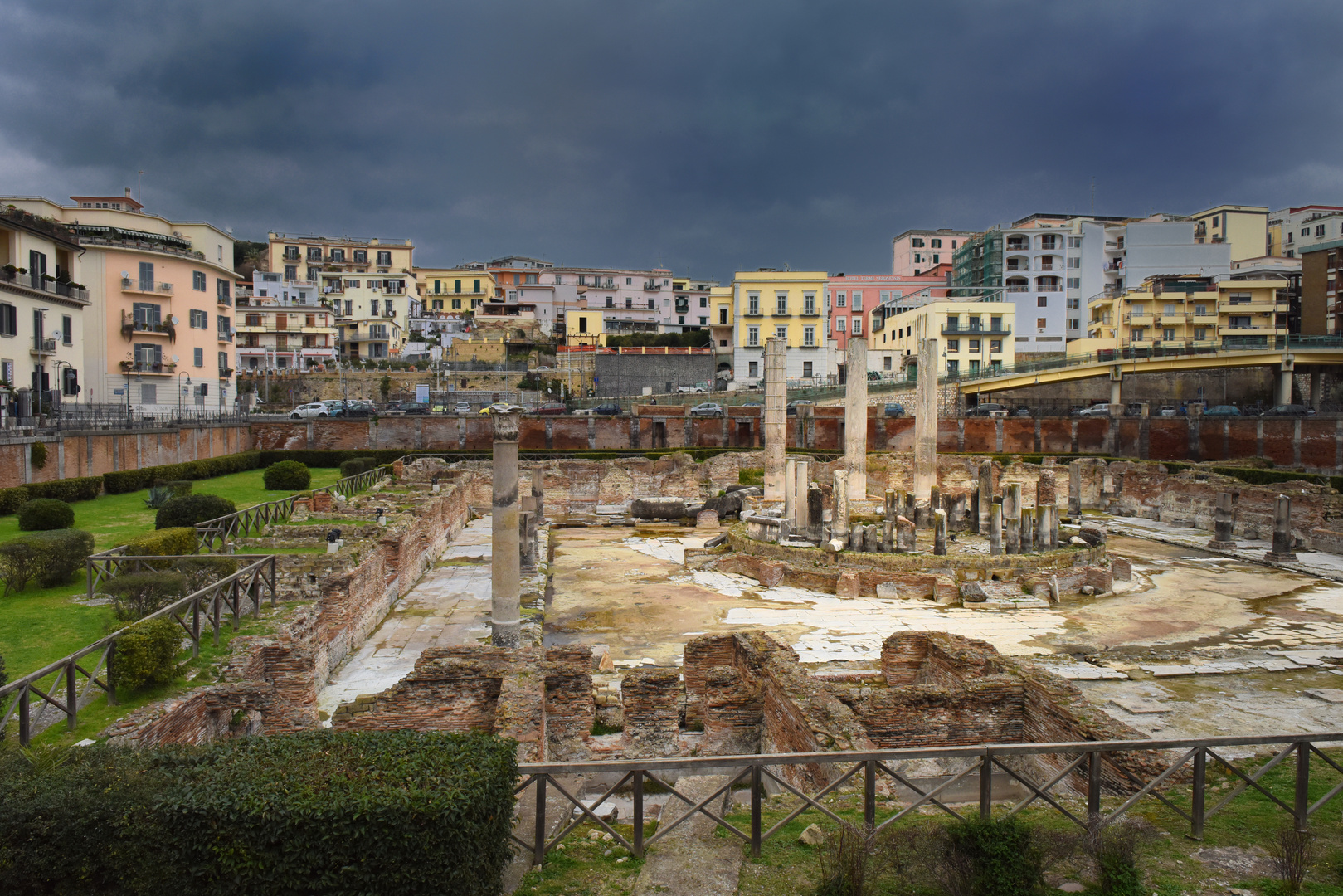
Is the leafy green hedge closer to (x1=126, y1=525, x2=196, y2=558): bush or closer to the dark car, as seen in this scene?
(x1=126, y1=525, x2=196, y2=558): bush

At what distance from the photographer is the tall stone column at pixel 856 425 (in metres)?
28.2

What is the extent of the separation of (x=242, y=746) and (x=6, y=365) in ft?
103

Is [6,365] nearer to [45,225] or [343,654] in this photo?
[45,225]

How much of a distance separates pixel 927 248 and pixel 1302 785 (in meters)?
97.1

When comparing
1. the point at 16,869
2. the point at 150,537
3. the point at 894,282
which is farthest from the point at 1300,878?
the point at 894,282

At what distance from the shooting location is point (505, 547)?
14422 millimetres

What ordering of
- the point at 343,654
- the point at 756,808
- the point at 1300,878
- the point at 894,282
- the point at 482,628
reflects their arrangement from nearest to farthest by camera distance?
the point at 1300,878
the point at 756,808
the point at 343,654
the point at 482,628
the point at 894,282

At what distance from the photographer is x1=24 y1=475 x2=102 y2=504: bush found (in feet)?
73.9

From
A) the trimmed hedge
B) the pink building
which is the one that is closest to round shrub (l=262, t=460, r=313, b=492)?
the trimmed hedge

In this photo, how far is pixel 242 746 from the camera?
235 inches

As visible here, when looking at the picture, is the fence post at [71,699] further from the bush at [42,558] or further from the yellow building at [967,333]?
the yellow building at [967,333]

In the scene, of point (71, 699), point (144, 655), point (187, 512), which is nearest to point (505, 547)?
point (144, 655)

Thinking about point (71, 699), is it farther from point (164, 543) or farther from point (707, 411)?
point (707, 411)

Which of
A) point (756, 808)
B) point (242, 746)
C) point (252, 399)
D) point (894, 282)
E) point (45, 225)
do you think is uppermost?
point (894, 282)
